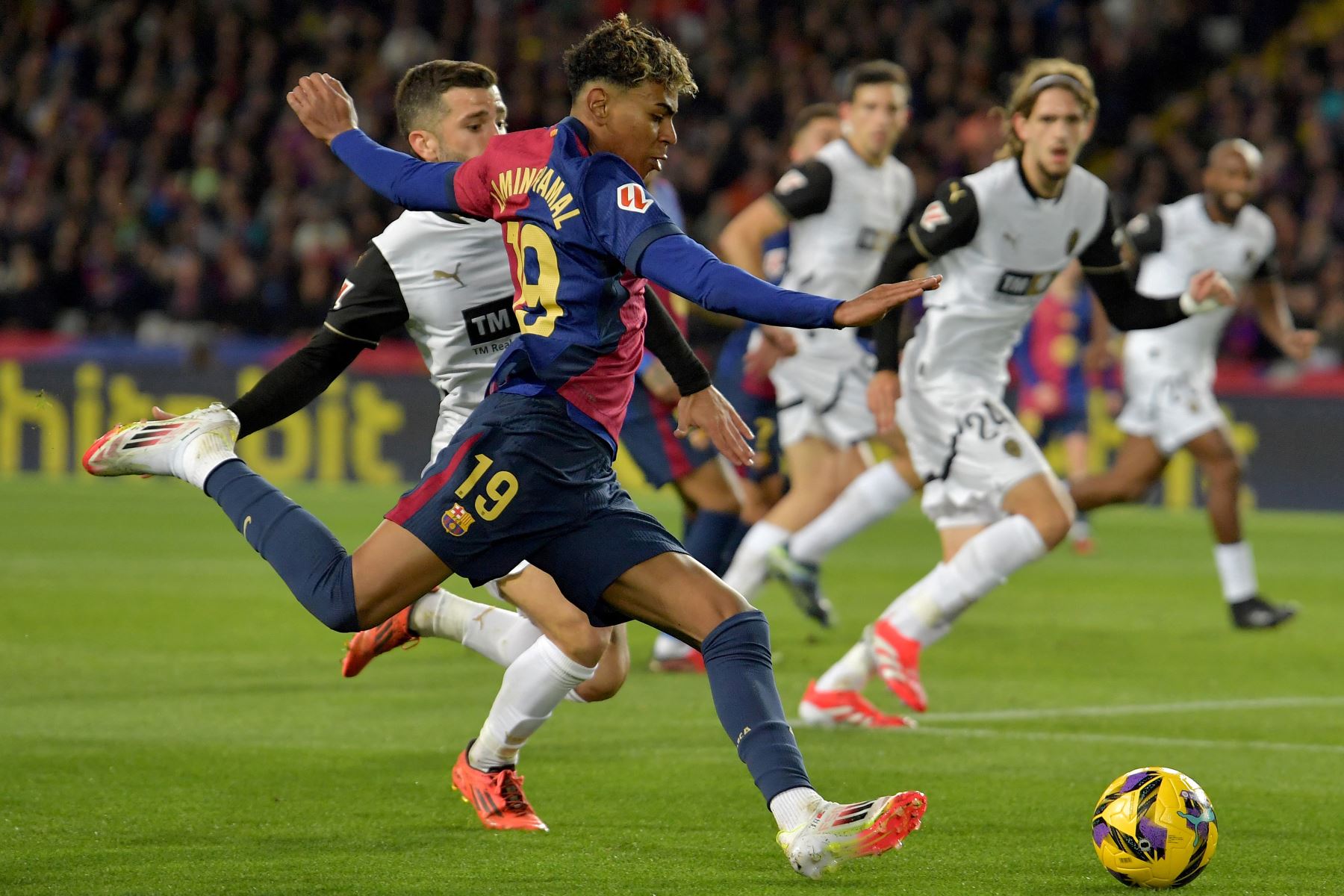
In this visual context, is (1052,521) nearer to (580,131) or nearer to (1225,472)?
(580,131)

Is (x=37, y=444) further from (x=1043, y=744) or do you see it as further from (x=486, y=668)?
(x=1043, y=744)

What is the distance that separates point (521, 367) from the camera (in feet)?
14.8

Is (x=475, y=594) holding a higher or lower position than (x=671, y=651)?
lower

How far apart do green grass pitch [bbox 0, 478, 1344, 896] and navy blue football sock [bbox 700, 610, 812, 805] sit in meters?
0.37

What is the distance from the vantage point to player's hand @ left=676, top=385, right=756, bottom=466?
4871mm

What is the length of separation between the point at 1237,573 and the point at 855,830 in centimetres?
672

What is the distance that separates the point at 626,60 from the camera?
14.3 feet

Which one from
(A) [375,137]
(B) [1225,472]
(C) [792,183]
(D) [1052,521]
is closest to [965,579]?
(D) [1052,521]

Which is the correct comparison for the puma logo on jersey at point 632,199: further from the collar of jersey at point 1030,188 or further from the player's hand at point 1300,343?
the player's hand at point 1300,343

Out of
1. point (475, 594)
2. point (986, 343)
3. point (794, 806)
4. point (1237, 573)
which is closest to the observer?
point (794, 806)

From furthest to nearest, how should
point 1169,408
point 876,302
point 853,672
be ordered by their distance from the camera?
point 1169,408, point 853,672, point 876,302

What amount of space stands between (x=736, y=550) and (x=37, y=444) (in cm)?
1260

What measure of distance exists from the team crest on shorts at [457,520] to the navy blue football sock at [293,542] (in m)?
0.28

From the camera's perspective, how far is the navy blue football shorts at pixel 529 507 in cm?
439
